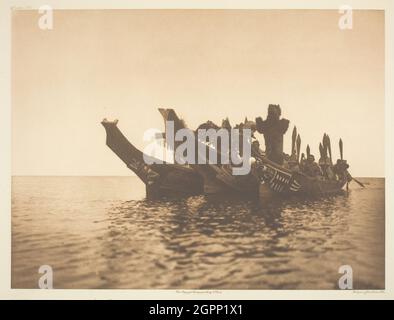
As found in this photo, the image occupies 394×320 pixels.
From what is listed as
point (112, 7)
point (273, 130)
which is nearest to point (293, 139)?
point (273, 130)

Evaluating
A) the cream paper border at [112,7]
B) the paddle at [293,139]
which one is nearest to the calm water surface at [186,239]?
the cream paper border at [112,7]

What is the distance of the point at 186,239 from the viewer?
3.72 meters

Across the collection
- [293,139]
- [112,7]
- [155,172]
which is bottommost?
[155,172]

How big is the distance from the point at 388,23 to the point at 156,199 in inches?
94.4

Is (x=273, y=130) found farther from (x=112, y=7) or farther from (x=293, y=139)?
(x=112, y=7)

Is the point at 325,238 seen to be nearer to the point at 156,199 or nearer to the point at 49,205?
the point at 156,199

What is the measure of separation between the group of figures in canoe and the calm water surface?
12 centimetres

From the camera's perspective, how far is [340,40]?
3.82 m

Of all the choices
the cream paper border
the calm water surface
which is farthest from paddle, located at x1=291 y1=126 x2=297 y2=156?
the cream paper border

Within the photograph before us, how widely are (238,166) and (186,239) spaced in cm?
74

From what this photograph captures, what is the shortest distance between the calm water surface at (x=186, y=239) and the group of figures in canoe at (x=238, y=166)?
122 mm

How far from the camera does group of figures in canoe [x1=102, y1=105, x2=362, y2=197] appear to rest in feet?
12.4

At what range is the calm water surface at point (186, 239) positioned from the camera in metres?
3.67
